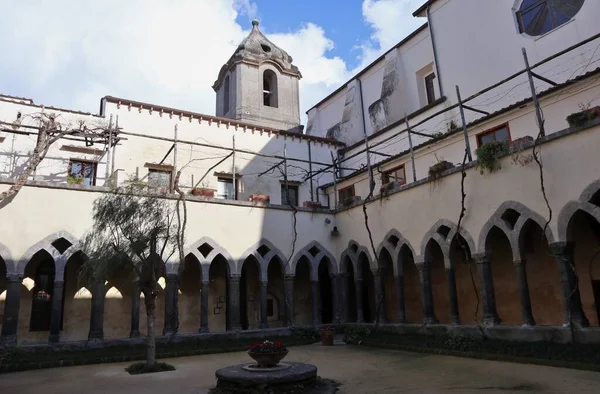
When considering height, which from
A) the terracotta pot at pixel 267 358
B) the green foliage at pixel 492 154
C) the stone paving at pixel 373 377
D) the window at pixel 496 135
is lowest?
the stone paving at pixel 373 377

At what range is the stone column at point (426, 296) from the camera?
13773mm

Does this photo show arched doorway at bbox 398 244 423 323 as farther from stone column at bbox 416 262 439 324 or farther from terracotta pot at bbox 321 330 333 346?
terracotta pot at bbox 321 330 333 346

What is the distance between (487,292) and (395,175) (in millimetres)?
7581

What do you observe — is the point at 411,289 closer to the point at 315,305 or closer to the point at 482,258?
the point at 315,305

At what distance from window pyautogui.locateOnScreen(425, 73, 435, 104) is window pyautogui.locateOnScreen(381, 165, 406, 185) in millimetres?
4754

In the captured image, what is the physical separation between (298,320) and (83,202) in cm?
993

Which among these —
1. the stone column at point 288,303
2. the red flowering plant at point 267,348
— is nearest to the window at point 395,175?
the stone column at point 288,303

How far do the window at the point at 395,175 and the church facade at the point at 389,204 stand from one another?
0.19 feet

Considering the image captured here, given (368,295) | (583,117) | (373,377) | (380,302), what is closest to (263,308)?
(380,302)

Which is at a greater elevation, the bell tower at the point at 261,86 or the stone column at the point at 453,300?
the bell tower at the point at 261,86

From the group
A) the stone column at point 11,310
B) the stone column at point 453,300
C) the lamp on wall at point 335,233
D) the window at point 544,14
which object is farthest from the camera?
the lamp on wall at point 335,233

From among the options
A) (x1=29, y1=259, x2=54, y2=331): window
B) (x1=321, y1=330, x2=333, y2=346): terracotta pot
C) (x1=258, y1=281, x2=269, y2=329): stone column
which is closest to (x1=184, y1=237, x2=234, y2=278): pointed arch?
(x1=258, y1=281, x2=269, y2=329): stone column

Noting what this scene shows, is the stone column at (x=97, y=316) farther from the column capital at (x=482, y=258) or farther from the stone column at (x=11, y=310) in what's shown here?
the column capital at (x=482, y=258)

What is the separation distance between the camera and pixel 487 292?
12.0 meters
